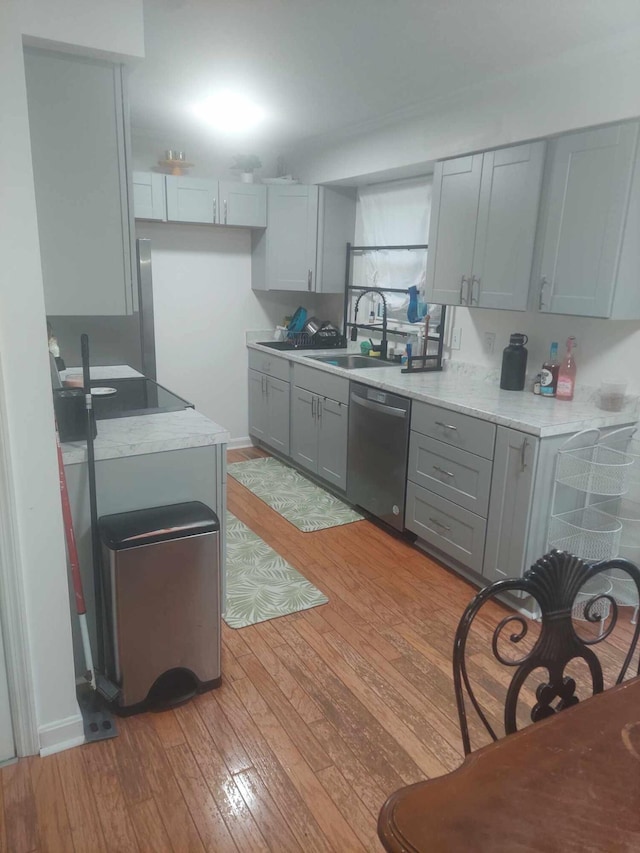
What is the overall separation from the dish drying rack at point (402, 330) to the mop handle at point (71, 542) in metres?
2.29

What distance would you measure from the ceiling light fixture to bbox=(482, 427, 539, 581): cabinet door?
7.92 ft

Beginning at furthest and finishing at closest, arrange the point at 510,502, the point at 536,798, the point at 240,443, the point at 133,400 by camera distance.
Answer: the point at 240,443 → the point at 133,400 → the point at 510,502 → the point at 536,798

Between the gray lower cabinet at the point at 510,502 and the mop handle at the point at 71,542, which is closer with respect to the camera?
the mop handle at the point at 71,542

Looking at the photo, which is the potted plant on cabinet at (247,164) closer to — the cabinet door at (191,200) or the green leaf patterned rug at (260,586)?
the cabinet door at (191,200)

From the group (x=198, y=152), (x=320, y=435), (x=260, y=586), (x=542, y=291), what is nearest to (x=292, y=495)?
(x=320, y=435)

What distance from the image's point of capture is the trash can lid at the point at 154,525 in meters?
1.87

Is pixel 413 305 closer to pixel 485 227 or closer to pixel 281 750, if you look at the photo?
pixel 485 227

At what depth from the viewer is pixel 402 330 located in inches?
166

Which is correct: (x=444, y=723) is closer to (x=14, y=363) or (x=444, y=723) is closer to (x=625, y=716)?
(x=625, y=716)

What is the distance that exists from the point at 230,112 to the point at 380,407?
2078mm

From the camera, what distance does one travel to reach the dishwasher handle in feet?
10.6

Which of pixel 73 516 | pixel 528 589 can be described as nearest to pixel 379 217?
pixel 73 516

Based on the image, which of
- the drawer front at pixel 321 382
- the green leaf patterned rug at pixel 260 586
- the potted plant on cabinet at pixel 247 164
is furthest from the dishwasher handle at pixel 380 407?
the potted plant on cabinet at pixel 247 164

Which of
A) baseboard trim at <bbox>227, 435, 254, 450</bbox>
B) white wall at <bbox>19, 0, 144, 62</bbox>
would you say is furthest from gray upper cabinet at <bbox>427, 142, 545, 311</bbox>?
baseboard trim at <bbox>227, 435, 254, 450</bbox>
